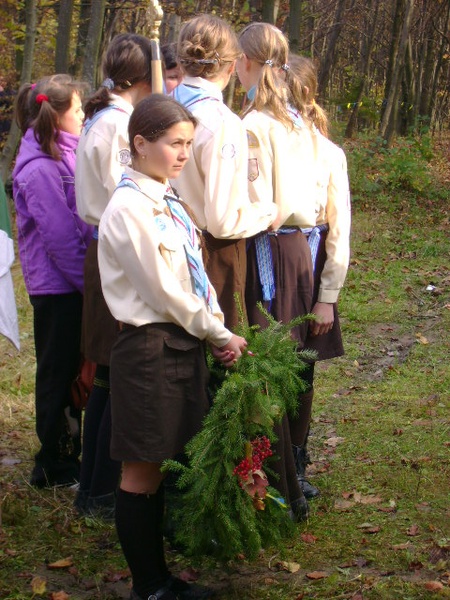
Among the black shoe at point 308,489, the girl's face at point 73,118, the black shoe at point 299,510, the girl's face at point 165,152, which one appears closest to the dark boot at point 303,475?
the black shoe at point 308,489

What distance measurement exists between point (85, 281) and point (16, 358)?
150 inches

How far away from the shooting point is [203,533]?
3.29 metres

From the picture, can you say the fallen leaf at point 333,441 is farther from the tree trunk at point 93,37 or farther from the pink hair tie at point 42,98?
the tree trunk at point 93,37

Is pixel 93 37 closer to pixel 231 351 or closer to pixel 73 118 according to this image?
pixel 73 118

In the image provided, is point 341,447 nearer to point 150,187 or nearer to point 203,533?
point 203,533

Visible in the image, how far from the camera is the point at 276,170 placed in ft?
13.2

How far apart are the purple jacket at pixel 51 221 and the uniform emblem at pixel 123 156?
54 cm

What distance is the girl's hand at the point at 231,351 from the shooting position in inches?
133

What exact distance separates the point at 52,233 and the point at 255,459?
1788 mm

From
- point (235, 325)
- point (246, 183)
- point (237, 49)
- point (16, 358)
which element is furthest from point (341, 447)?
point (16, 358)

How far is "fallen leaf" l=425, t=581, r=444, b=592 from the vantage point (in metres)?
3.48

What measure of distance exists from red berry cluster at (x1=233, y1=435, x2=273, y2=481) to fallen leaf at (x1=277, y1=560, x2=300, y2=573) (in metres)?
0.67

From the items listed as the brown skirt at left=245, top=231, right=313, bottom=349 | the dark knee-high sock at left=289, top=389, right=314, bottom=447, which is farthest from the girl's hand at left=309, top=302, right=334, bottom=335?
the dark knee-high sock at left=289, top=389, right=314, bottom=447

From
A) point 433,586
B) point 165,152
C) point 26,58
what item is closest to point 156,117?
point 165,152
